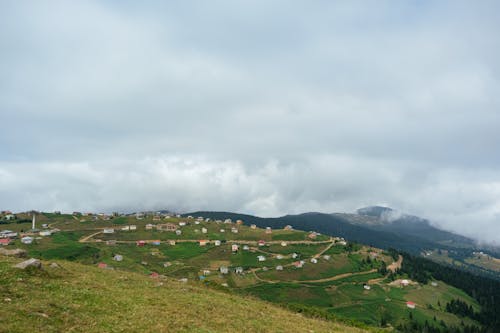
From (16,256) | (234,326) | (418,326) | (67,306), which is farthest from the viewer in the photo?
(418,326)

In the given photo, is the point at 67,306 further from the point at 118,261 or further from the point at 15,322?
the point at 118,261

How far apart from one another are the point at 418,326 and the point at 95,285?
16719 cm

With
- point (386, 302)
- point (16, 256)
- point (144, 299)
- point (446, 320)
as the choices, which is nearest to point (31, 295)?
point (144, 299)

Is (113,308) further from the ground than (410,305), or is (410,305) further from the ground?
(113,308)

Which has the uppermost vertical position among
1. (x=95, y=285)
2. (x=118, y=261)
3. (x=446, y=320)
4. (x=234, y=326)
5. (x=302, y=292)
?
(x=95, y=285)

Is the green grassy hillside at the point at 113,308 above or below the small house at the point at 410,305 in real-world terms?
above

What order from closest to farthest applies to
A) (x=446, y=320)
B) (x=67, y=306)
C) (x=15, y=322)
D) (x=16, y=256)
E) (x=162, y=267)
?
(x=15, y=322) < (x=67, y=306) < (x=16, y=256) < (x=446, y=320) < (x=162, y=267)

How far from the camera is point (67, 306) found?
971 inches

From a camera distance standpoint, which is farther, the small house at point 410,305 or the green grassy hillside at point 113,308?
the small house at point 410,305

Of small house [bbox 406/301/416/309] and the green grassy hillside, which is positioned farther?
small house [bbox 406/301/416/309]

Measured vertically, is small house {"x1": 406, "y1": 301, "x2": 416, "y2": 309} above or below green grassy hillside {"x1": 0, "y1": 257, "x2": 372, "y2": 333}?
below

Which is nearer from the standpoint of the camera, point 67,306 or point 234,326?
point 67,306

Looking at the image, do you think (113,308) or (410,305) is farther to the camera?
(410,305)

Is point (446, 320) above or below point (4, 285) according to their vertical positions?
below
